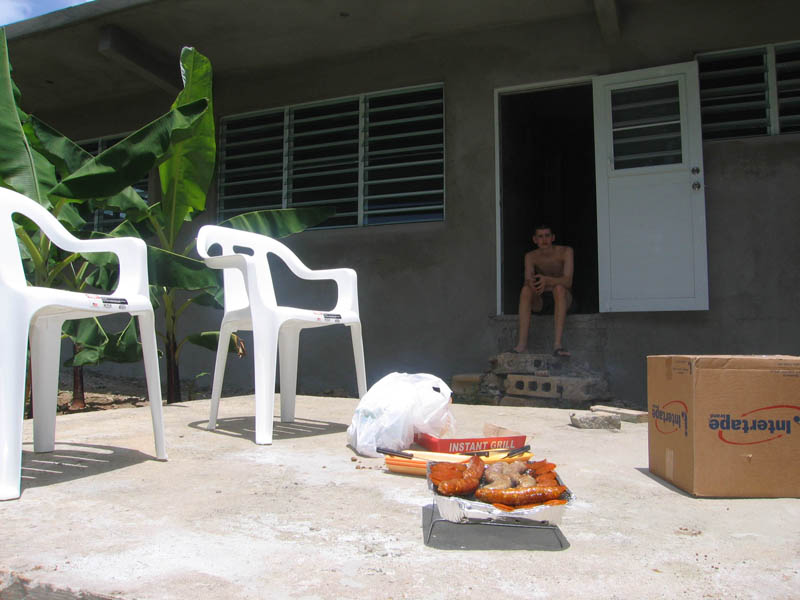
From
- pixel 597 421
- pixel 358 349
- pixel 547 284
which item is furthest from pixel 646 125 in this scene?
pixel 358 349

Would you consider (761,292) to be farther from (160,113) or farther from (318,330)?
(160,113)

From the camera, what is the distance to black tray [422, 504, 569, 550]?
1.55m

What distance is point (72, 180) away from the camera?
3.33 m

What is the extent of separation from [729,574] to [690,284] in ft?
12.7

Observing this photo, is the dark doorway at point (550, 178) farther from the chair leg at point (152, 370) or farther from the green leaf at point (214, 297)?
the chair leg at point (152, 370)

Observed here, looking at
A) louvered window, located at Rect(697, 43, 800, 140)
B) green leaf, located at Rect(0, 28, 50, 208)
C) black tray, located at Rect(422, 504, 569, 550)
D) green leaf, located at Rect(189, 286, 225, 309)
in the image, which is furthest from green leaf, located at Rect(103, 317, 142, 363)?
louvered window, located at Rect(697, 43, 800, 140)

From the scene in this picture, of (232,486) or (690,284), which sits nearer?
(232,486)

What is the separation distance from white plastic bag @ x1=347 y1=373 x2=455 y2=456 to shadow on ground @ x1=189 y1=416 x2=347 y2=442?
0.45 metres

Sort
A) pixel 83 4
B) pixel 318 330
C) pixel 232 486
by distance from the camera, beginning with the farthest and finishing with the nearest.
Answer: pixel 318 330, pixel 83 4, pixel 232 486

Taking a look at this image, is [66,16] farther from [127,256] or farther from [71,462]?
[71,462]

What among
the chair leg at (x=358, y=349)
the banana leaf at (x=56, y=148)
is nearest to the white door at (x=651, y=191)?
the chair leg at (x=358, y=349)

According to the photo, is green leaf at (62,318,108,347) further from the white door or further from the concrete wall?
the white door

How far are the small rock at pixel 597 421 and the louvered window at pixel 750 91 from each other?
9.61 ft

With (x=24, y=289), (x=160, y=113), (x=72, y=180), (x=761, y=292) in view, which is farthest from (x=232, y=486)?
(x=160, y=113)
